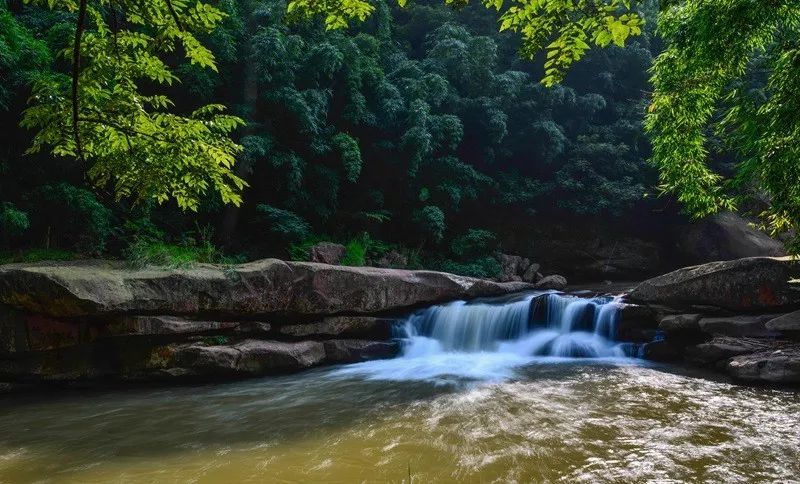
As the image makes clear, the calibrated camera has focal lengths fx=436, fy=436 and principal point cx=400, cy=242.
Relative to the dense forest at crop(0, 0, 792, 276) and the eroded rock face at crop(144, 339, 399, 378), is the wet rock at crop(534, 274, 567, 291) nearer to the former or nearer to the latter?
the dense forest at crop(0, 0, 792, 276)

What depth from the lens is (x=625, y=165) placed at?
16438mm

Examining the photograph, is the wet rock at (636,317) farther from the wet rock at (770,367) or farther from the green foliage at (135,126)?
the green foliage at (135,126)

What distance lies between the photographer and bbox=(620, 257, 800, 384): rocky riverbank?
22.7 feet

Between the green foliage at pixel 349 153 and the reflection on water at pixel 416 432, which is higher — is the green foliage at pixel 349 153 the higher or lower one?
the higher one

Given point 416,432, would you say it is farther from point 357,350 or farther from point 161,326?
point 161,326

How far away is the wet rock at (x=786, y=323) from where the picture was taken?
6871 millimetres

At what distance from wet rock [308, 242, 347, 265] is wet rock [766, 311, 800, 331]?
8.98 meters

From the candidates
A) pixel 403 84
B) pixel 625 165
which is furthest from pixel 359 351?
pixel 625 165

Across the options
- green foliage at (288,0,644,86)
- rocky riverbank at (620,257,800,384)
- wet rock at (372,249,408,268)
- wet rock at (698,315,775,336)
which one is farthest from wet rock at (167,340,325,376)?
wet rock at (698,315,775,336)

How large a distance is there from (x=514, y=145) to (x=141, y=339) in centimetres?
1451

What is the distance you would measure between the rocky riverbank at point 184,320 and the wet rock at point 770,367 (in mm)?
5897

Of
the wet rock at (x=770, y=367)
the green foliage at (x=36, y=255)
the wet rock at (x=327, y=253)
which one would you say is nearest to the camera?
the wet rock at (x=770, y=367)

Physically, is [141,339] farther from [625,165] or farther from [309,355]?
[625,165]

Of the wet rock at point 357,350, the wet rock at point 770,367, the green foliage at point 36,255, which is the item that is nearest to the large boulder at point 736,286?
the wet rock at point 770,367
